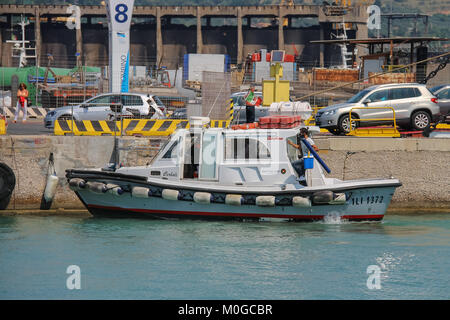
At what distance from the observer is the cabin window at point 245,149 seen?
17.1 meters

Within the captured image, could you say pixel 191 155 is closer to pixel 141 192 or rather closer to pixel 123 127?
pixel 141 192

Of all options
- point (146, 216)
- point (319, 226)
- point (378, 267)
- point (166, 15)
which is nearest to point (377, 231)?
point (319, 226)

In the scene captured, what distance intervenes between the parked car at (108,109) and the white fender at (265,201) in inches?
394

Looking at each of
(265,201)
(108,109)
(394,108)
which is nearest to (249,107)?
(265,201)

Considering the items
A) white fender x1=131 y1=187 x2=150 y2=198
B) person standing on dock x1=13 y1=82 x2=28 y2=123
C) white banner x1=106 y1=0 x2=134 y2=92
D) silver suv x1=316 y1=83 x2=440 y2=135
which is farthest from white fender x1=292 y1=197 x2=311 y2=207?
person standing on dock x1=13 y1=82 x2=28 y2=123

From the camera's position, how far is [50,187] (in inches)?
739

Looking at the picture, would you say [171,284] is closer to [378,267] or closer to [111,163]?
[378,267]

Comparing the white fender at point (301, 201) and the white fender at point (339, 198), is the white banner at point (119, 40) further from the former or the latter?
the white fender at point (339, 198)

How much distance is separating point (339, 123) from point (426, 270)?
9532mm

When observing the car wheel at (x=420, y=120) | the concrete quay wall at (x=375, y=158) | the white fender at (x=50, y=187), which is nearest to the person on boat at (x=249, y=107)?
the concrete quay wall at (x=375, y=158)

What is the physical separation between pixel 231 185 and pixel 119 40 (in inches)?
570

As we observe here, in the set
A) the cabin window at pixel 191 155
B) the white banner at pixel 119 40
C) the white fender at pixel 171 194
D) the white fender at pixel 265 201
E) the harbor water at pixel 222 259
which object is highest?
the white banner at pixel 119 40

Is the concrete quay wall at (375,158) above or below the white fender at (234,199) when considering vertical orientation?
above
